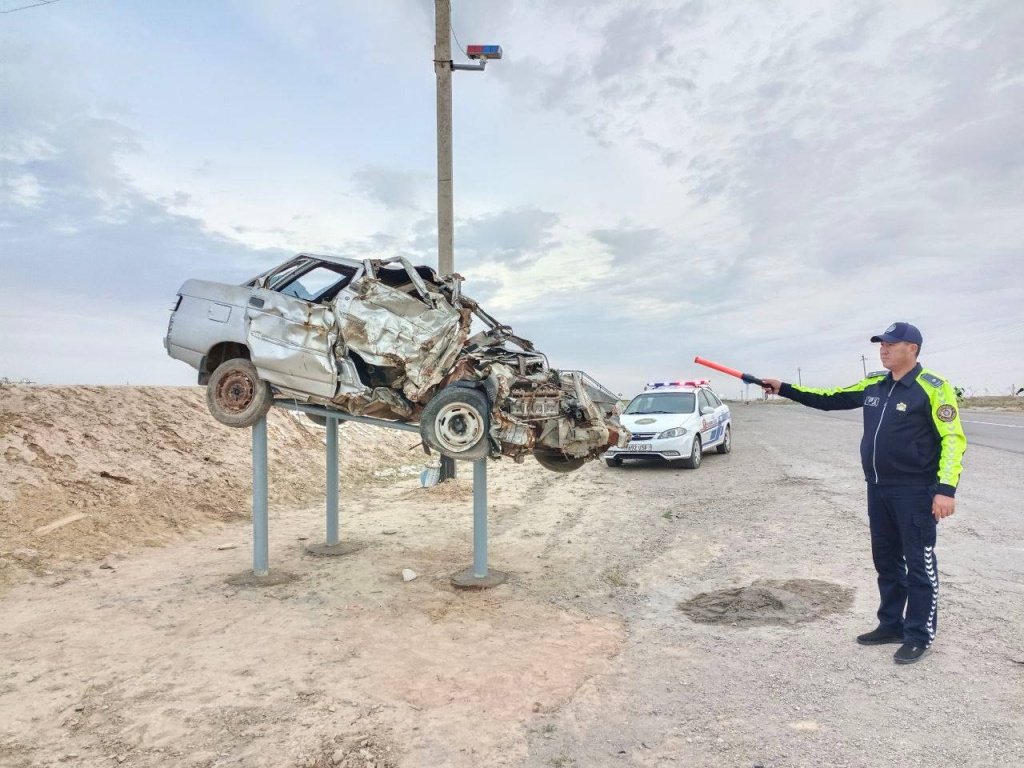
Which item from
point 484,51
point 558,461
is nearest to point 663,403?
point 484,51

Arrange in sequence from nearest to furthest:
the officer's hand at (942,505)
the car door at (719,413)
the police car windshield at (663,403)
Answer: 1. the officer's hand at (942,505)
2. the police car windshield at (663,403)
3. the car door at (719,413)

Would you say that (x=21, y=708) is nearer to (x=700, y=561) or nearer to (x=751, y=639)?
(x=751, y=639)

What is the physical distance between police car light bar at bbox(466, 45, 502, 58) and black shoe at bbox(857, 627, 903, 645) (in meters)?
9.96

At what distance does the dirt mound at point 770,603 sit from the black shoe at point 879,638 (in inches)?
22.0

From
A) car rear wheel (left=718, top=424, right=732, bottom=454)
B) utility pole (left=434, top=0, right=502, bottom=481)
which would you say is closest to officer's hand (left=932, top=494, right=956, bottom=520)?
utility pole (left=434, top=0, right=502, bottom=481)

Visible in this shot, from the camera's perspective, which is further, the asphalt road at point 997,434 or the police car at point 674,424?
the asphalt road at point 997,434

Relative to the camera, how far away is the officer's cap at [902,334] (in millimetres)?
4715

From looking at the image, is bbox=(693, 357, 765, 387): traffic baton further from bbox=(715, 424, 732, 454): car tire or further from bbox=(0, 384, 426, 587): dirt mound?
bbox=(715, 424, 732, 454): car tire

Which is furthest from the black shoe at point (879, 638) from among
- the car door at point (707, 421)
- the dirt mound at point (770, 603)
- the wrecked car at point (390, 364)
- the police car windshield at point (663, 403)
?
the police car windshield at point (663, 403)

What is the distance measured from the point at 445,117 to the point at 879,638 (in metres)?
9.45

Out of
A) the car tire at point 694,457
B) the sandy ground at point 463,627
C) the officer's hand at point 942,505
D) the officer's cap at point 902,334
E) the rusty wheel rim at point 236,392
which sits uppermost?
the officer's cap at point 902,334

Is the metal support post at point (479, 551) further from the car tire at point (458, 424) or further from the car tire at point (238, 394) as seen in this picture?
the car tire at point (238, 394)

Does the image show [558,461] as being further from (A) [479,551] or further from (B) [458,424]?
(B) [458,424]

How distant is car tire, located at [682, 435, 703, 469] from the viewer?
47.2ft
